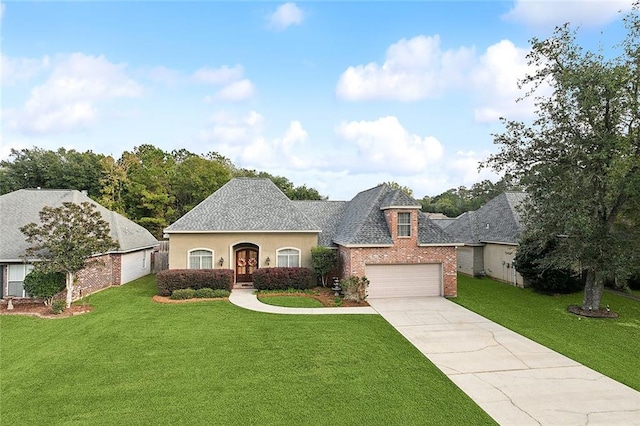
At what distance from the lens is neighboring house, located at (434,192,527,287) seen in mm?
20172

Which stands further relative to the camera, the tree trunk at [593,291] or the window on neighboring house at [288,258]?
the window on neighboring house at [288,258]

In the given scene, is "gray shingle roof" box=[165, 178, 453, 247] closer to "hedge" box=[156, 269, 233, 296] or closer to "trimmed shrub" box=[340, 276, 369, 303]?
"trimmed shrub" box=[340, 276, 369, 303]

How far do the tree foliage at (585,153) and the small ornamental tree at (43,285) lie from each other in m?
19.5

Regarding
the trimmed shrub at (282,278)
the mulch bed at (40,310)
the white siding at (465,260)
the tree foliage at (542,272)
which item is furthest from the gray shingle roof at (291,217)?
the white siding at (465,260)

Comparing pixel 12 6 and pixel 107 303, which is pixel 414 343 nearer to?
pixel 107 303

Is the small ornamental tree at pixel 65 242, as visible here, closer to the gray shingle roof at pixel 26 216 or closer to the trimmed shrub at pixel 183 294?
the gray shingle roof at pixel 26 216

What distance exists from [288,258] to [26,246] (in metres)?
11.8

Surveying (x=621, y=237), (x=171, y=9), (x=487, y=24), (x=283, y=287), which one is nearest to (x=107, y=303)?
(x=283, y=287)

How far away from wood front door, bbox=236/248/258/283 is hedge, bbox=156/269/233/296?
2.11 meters

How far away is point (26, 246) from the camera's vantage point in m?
15.0

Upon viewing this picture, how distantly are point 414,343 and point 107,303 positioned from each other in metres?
12.8

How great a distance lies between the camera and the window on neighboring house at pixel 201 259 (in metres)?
18.3

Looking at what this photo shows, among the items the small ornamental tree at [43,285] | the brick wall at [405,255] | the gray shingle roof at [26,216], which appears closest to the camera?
the small ornamental tree at [43,285]

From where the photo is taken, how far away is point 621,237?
13305 mm
